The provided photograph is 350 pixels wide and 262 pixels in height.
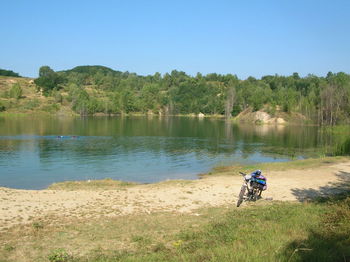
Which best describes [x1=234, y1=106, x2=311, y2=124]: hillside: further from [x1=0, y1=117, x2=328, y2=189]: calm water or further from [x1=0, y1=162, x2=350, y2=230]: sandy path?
[x1=0, y1=162, x2=350, y2=230]: sandy path

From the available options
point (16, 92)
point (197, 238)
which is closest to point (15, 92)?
point (16, 92)

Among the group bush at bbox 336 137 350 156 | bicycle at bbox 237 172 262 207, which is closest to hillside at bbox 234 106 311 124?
bush at bbox 336 137 350 156

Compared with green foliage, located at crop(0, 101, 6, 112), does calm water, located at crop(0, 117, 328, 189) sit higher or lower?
lower

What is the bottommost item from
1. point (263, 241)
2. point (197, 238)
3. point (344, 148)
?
point (197, 238)

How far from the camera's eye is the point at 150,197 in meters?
19.5

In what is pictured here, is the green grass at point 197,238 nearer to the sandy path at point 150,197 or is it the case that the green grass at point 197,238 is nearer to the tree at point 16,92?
the sandy path at point 150,197

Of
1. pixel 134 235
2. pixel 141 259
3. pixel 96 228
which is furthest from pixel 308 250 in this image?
pixel 96 228

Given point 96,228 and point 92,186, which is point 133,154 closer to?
point 92,186

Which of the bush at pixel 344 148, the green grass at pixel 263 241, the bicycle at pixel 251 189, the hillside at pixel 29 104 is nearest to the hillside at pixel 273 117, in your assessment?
the hillside at pixel 29 104

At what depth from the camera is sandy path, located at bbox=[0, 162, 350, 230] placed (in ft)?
51.9

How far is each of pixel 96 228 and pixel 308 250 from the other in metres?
7.97

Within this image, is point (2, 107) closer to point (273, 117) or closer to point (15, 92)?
point (15, 92)

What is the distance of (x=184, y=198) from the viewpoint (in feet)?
63.2

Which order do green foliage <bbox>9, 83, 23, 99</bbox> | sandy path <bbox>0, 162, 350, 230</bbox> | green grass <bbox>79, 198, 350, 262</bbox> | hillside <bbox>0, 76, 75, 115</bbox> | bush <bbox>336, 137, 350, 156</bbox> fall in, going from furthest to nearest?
1. green foliage <bbox>9, 83, 23, 99</bbox>
2. hillside <bbox>0, 76, 75, 115</bbox>
3. bush <bbox>336, 137, 350, 156</bbox>
4. sandy path <bbox>0, 162, 350, 230</bbox>
5. green grass <bbox>79, 198, 350, 262</bbox>
